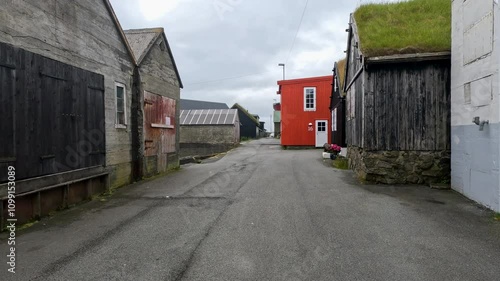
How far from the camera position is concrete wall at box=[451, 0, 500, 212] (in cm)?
694

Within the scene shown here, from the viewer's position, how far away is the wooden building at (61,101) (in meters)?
6.15

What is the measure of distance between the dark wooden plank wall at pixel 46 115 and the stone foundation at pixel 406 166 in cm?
825

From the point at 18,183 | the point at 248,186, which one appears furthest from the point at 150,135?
the point at 18,183

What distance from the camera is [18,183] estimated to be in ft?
20.3

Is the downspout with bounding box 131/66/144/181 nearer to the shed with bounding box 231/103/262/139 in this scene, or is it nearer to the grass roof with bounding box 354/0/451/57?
the grass roof with bounding box 354/0/451/57

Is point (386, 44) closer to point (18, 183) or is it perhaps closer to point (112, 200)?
point (112, 200)

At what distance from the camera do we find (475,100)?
25.9 ft

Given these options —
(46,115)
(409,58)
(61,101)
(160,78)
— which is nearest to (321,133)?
(160,78)

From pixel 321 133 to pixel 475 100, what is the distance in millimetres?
19951

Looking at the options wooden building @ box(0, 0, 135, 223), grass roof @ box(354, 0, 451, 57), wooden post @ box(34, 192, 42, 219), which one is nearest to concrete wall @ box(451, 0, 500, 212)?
grass roof @ box(354, 0, 451, 57)

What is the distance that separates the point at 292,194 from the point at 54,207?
5709 millimetres

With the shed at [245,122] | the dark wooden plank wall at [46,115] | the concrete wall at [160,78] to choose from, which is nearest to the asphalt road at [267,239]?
the dark wooden plank wall at [46,115]

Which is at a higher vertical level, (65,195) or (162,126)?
(162,126)

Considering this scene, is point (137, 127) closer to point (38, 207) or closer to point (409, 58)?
point (38, 207)
